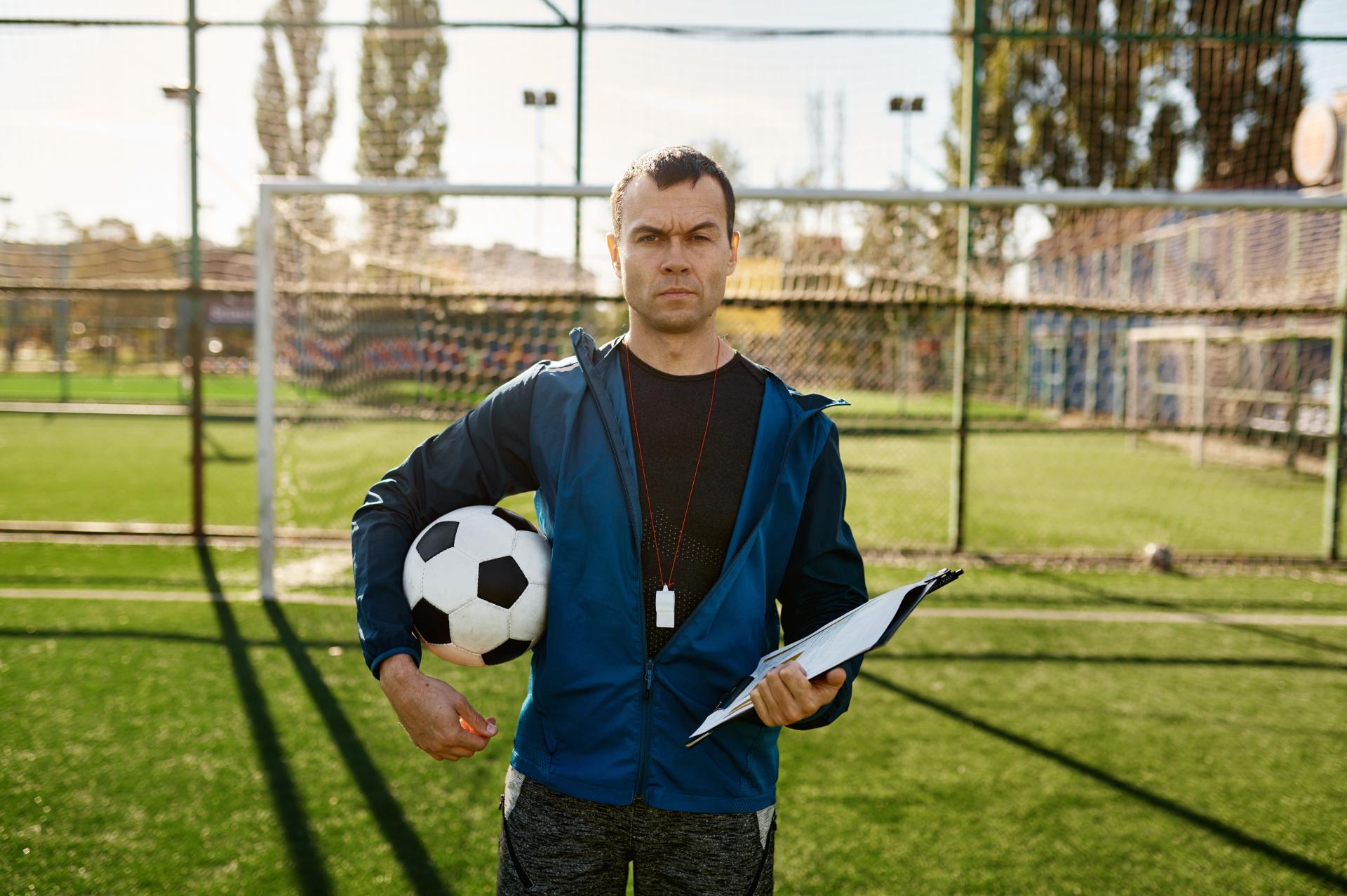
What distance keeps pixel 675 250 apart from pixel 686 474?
0.37 metres

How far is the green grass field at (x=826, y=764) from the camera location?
2.68 metres

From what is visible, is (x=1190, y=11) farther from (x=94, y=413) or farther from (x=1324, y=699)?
(x=94, y=413)

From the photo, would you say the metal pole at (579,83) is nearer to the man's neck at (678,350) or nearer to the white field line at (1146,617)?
the white field line at (1146,617)

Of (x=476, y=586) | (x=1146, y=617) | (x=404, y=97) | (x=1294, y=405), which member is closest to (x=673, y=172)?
(x=476, y=586)

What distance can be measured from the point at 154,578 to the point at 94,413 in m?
1.84

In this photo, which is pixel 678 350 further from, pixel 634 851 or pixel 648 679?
pixel 634 851

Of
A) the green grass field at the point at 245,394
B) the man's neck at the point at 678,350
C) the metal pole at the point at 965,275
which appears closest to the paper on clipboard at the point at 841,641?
the man's neck at the point at 678,350

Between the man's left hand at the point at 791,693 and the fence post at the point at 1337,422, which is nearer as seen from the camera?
the man's left hand at the point at 791,693

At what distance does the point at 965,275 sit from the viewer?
6688 mm

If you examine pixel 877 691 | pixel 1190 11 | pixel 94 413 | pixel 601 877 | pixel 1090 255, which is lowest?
pixel 877 691

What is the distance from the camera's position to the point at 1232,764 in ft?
11.4

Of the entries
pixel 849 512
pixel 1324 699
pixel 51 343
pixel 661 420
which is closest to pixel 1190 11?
pixel 849 512

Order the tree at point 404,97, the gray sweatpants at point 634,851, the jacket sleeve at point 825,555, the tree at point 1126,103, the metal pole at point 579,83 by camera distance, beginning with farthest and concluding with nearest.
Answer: the tree at point 1126,103 → the tree at point 404,97 → the metal pole at point 579,83 → the jacket sleeve at point 825,555 → the gray sweatpants at point 634,851

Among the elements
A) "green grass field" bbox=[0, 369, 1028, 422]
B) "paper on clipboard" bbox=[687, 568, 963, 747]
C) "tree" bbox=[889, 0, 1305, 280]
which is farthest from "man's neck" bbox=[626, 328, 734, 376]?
"tree" bbox=[889, 0, 1305, 280]
